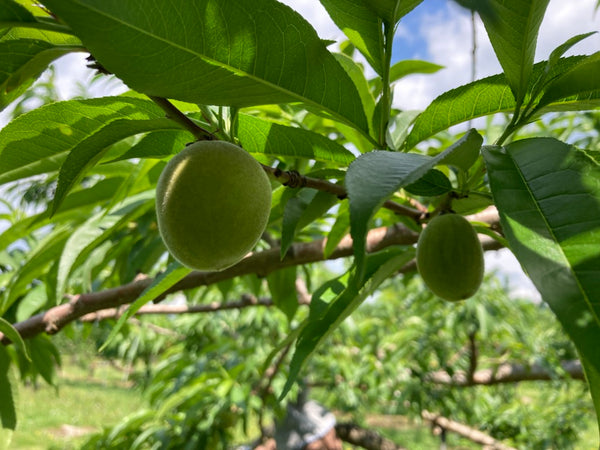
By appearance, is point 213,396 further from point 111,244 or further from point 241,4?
point 241,4

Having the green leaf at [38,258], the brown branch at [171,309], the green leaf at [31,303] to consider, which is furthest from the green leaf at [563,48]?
the green leaf at [31,303]

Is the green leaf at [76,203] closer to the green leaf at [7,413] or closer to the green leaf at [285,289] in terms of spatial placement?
the green leaf at [7,413]

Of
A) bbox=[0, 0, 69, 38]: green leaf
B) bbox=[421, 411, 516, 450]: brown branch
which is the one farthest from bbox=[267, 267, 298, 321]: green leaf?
bbox=[421, 411, 516, 450]: brown branch

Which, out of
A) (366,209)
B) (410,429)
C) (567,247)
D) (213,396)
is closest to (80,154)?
(366,209)

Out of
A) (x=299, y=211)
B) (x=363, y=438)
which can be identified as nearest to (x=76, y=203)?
(x=299, y=211)

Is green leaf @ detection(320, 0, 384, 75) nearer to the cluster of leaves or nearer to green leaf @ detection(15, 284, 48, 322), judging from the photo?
the cluster of leaves

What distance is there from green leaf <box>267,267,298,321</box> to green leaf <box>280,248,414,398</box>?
1.59 feet

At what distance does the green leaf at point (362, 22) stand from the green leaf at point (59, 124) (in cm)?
24

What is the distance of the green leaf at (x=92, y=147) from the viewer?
548 millimetres

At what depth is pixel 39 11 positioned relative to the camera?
19.9 inches

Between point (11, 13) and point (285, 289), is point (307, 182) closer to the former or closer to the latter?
point (11, 13)

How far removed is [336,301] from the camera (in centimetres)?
78

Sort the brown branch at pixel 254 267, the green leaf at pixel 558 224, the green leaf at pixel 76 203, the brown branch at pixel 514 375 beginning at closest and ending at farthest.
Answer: the green leaf at pixel 558 224
the brown branch at pixel 254 267
the green leaf at pixel 76 203
the brown branch at pixel 514 375

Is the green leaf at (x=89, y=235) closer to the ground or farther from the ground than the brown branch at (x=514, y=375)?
farther from the ground
